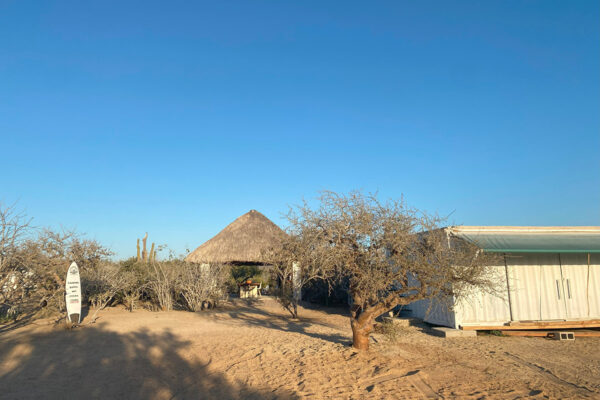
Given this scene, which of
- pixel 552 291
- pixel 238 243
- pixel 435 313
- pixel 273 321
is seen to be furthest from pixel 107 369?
pixel 238 243

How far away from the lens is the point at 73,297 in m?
9.80

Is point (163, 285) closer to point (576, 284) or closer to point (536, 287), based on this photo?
point (536, 287)

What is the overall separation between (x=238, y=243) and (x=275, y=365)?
1331 centimetres

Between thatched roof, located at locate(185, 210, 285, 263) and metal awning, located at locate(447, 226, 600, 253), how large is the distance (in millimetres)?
9966

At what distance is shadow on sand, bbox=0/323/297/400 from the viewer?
5.68 m

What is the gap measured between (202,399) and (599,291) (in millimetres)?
10570

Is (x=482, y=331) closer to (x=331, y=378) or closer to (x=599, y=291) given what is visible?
(x=599, y=291)

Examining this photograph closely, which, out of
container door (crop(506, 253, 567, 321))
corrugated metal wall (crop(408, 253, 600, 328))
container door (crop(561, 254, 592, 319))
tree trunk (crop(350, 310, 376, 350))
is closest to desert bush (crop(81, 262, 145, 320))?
tree trunk (crop(350, 310, 376, 350))

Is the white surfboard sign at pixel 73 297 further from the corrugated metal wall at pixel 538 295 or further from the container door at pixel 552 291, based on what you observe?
the container door at pixel 552 291

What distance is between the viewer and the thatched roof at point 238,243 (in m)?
18.9

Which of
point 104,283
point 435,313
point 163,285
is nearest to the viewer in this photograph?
point 435,313

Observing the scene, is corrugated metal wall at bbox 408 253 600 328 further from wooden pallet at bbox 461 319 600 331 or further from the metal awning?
the metal awning

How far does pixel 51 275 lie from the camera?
35.7ft

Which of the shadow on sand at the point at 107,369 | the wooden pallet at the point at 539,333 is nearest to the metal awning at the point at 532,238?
the wooden pallet at the point at 539,333
